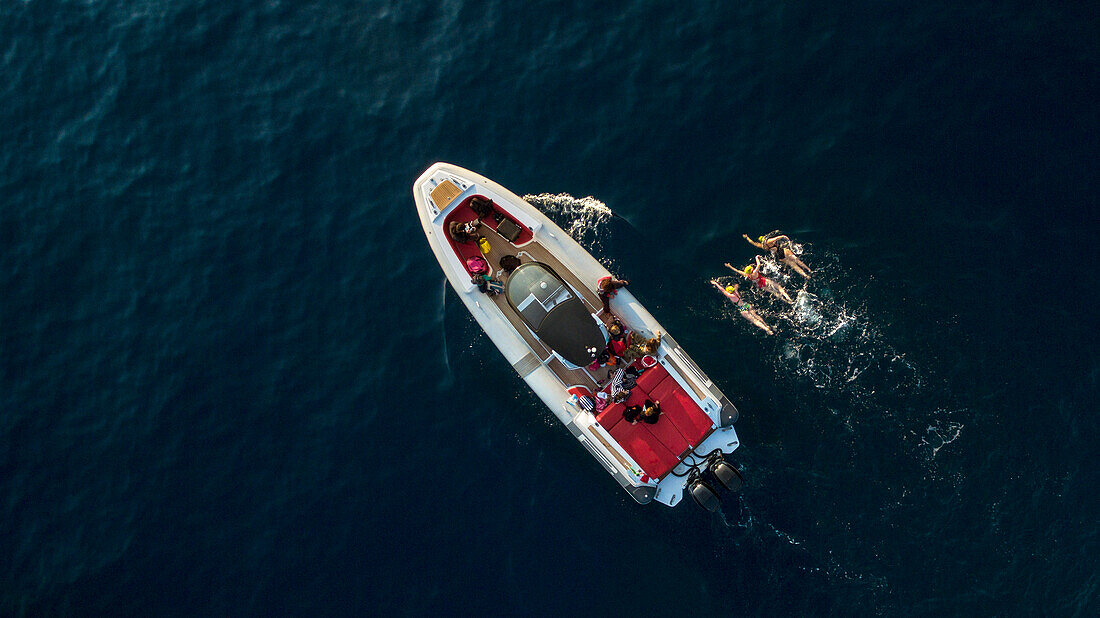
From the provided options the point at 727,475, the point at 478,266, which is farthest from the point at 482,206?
the point at 727,475

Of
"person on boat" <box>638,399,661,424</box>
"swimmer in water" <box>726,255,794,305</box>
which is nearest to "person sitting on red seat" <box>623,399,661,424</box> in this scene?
"person on boat" <box>638,399,661,424</box>

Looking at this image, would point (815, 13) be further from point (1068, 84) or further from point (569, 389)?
point (569, 389)

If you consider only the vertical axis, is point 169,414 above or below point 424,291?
below

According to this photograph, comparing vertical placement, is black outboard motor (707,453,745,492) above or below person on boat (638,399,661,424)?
below

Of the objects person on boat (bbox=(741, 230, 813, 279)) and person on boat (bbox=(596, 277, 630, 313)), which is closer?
person on boat (bbox=(596, 277, 630, 313))

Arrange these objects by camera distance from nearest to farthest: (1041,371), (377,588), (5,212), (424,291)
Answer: (1041,371), (377,588), (424,291), (5,212)

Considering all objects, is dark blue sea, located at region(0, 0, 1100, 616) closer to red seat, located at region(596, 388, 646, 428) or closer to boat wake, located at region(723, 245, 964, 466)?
boat wake, located at region(723, 245, 964, 466)

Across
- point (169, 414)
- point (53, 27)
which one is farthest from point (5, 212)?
point (169, 414)
